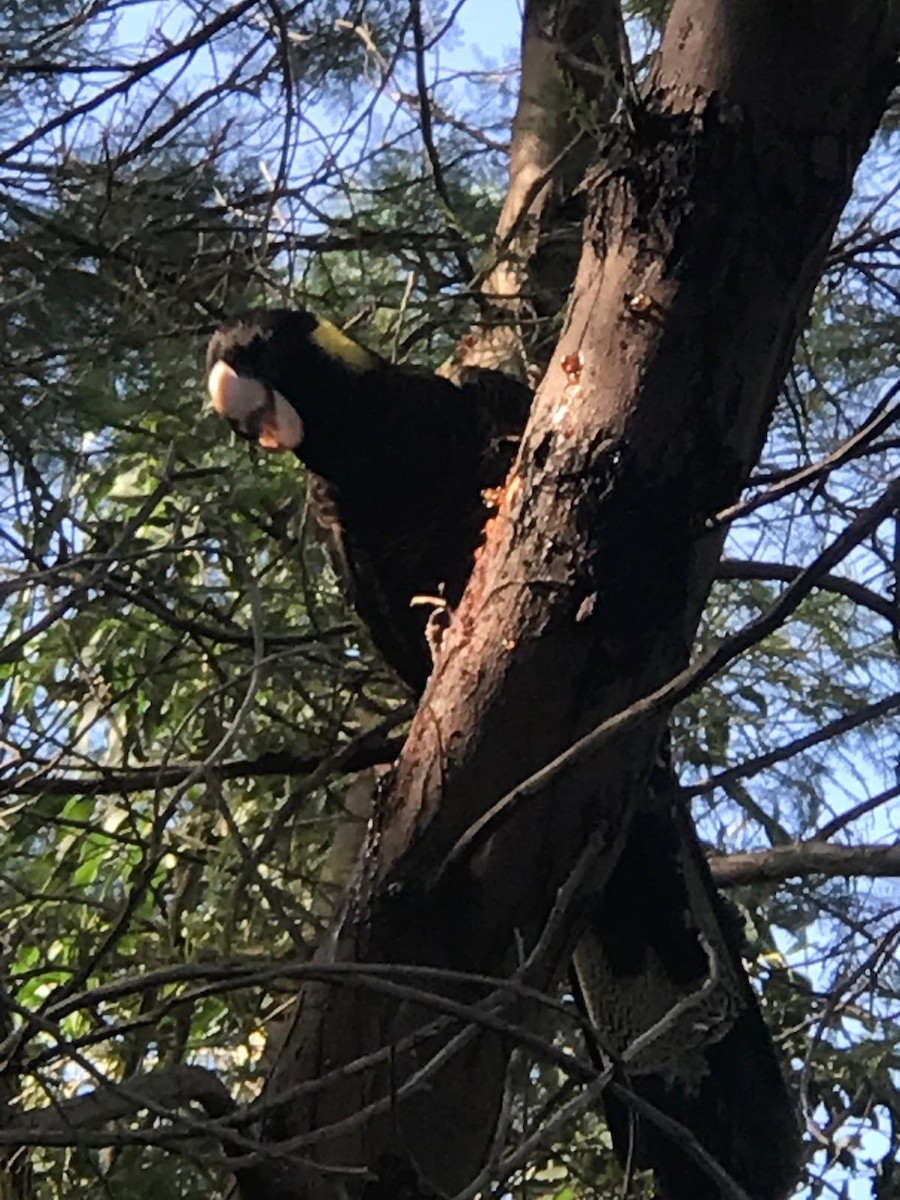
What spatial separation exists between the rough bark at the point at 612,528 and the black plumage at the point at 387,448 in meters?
0.35

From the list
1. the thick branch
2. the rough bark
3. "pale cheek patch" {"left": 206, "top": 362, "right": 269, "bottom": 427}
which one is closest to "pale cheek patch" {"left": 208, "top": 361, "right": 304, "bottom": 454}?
"pale cheek patch" {"left": 206, "top": 362, "right": 269, "bottom": 427}

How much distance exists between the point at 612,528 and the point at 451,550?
0.39 m

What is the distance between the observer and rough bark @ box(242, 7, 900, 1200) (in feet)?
3.13

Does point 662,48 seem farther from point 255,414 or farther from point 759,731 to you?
point 759,731

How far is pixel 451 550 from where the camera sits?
136cm

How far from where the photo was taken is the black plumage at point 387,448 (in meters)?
1.37

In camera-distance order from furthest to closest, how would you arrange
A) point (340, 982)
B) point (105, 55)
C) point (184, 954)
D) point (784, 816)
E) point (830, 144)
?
point (784, 816)
point (105, 55)
point (184, 954)
point (830, 144)
point (340, 982)

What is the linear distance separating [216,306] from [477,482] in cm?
35

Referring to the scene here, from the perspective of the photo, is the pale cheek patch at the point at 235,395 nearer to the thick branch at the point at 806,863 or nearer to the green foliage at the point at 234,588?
the green foliage at the point at 234,588

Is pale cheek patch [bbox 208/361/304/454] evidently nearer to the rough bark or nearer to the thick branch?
the rough bark

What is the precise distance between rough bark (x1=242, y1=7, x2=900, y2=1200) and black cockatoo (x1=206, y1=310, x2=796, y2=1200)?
19 cm

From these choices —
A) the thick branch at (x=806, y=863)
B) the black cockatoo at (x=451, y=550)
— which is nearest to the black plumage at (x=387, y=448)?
the black cockatoo at (x=451, y=550)

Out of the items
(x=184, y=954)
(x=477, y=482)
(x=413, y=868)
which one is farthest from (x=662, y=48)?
(x=184, y=954)

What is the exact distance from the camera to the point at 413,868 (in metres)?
0.99
